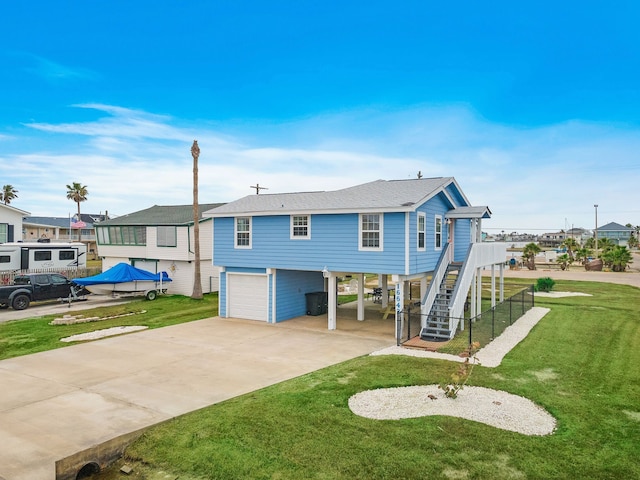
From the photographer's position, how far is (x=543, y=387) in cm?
1049

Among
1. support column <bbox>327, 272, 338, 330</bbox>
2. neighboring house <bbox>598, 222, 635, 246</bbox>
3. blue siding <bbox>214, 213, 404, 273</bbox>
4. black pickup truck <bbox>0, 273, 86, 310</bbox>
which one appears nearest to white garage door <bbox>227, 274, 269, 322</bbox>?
blue siding <bbox>214, 213, 404, 273</bbox>

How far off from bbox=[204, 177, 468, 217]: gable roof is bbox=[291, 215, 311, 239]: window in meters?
0.43

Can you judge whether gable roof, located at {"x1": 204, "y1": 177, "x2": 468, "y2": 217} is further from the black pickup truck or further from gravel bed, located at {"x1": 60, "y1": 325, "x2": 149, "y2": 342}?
the black pickup truck

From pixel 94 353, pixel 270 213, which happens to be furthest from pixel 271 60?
pixel 94 353

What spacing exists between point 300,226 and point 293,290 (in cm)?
389

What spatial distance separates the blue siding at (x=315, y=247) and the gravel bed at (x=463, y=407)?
6.93m

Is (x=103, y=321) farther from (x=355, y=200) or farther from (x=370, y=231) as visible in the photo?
(x=370, y=231)

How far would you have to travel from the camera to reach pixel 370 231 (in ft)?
57.1

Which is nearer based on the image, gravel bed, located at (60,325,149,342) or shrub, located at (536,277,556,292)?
gravel bed, located at (60,325,149,342)

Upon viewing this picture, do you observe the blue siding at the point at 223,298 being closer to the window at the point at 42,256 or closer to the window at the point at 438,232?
the window at the point at 438,232

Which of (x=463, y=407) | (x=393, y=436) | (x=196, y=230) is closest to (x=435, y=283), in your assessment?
(x=463, y=407)

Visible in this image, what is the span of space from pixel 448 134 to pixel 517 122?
4931 mm

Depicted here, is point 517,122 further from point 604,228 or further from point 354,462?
point 604,228

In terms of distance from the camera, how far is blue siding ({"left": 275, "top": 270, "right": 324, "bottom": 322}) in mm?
20703
